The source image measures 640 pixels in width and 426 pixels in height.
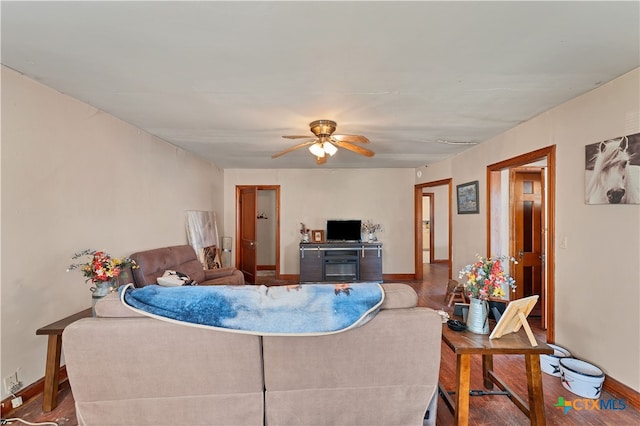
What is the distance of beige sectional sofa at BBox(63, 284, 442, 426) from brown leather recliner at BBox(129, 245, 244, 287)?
161cm

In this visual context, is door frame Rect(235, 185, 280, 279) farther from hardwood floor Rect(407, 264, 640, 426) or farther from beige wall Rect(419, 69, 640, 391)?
beige wall Rect(419, 69, 640, 391)

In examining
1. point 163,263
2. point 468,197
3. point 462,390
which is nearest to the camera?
point 462,390

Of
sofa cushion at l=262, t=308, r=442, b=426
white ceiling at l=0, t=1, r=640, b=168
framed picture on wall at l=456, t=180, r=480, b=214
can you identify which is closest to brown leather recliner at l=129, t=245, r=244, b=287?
white ceiling at l=0, t=1, r=640, b=168

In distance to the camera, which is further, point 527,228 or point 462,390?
point 527,228

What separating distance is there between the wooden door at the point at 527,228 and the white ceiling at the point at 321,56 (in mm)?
1093

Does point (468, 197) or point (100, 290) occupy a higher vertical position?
point (468, 197)

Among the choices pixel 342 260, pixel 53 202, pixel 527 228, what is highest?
pixel 53 202

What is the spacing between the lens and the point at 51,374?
6.61ft

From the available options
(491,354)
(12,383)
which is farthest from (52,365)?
(491,354)

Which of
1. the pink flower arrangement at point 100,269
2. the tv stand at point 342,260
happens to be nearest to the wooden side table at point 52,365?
the pink flower arrangement at point 100,269

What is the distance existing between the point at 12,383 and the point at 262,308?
196 cm

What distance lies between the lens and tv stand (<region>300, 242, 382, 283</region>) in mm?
5527

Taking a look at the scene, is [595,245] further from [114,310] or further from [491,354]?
[114,310]

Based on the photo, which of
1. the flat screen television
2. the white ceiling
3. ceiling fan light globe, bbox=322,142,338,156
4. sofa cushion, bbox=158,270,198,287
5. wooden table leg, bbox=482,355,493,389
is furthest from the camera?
the flat screen television
